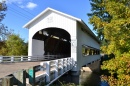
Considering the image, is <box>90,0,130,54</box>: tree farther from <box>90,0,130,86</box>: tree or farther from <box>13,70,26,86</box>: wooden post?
<box>13,70,26,86</box>: wooden post

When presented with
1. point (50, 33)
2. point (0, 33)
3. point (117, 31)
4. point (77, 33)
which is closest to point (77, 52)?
point (77, 33)

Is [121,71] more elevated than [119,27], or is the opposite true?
[119,27]

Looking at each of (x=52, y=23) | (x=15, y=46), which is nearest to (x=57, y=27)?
(x=52, y=23)

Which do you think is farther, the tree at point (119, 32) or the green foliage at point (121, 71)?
the tree at point (119, 32)

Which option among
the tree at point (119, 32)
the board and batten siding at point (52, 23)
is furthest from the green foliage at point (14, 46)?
the tree at point (119, 32)

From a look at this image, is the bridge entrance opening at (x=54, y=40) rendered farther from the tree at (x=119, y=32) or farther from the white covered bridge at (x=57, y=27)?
the tree at (x=119, y=32)

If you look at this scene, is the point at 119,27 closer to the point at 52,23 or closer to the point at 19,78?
the point at 19,78

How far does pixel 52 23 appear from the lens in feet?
67.5

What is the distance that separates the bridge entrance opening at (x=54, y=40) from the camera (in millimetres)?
25367

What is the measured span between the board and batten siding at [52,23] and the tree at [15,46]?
16.5 metres

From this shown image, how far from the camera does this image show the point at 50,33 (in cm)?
2766

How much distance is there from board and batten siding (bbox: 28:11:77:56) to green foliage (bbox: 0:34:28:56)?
16.5 m

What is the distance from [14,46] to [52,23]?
1944 cm

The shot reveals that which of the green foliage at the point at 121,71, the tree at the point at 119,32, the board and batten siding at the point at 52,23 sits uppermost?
the board and batten siding at the point at 52,23
